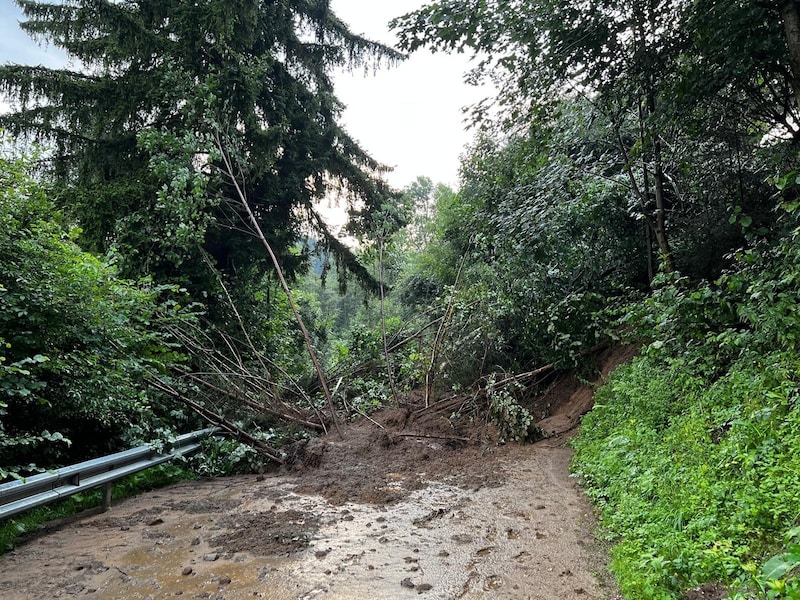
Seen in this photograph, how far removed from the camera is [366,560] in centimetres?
366

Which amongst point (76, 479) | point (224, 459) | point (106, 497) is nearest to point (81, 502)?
point (106, 497)

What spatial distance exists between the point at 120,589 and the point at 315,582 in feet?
4.26

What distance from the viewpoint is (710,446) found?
12.9 ft

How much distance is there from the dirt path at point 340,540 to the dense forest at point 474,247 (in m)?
0.58

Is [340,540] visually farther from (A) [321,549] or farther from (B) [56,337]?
(B) [56,337]

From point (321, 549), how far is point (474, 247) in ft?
32.9

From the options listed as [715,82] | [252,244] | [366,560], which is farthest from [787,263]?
[252,244]

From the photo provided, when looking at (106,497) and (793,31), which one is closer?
(793,31)

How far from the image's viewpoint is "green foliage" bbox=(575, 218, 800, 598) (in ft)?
9.14

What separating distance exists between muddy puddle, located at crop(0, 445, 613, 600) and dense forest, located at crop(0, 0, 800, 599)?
24.7 inches

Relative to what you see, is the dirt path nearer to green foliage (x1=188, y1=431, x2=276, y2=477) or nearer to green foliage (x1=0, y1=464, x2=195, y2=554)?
green foliage (x1=0, y1=464, x2=195, y2=554)

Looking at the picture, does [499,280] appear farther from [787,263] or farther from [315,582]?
[315,582]

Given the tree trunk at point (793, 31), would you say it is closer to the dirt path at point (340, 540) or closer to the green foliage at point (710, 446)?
the green foliage at point (710, 446)

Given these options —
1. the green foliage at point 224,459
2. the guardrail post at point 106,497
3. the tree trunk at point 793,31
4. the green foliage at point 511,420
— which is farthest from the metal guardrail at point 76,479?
the tree trunk at point 793,31
